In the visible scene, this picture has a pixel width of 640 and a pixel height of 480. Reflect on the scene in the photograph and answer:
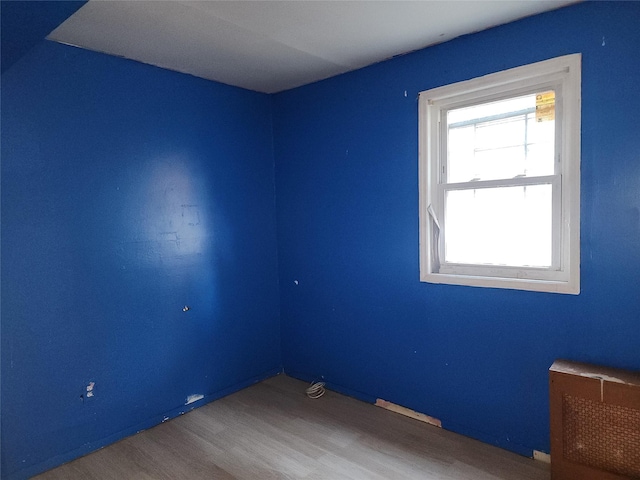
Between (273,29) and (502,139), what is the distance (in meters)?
1.56

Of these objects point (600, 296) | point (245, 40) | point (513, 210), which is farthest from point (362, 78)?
point (600, 296)

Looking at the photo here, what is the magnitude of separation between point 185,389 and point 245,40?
2.56 meters

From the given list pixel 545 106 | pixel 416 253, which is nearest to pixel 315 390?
pixel 416 253

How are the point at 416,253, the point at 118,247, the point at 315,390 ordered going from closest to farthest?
the point at 118,247 < the point at 416,253 < the point at 315,390

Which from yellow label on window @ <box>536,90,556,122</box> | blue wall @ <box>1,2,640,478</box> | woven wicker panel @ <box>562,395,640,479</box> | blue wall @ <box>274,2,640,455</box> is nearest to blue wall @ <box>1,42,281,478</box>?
blue wall @ <box>1,2,640,478</box>

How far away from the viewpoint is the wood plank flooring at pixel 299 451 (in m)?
2.34

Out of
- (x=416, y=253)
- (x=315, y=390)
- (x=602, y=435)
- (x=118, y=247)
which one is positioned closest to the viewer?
(x=602, y=435)

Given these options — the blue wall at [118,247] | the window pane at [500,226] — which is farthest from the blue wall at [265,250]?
the window pane at [500,226]

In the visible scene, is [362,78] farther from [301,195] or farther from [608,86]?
[608,86]

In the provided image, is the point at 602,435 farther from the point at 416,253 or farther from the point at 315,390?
the point at 315,390

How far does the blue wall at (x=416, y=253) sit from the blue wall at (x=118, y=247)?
0.51 metres

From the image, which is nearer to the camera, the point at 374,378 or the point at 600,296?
the point at 600,296

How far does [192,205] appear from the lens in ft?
10.3

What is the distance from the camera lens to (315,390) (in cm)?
337
